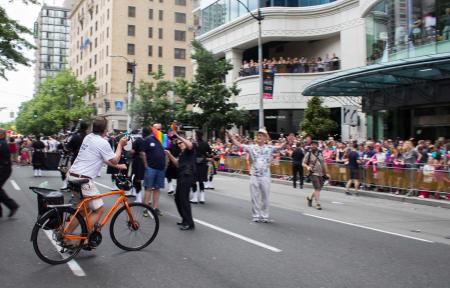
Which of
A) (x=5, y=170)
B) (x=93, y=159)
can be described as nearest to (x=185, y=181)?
(x=93, y=159)

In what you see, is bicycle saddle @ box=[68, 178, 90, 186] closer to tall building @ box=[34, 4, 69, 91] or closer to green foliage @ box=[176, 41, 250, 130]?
green foliage @ box=[176, 41, 250, 130]

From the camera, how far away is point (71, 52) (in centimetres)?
9525

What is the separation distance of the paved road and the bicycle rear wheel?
164 mm

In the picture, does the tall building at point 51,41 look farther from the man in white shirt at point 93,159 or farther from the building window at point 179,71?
the man in white shirt at point 93,159

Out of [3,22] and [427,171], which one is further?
[3,22]

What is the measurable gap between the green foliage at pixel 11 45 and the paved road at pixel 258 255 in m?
16.3

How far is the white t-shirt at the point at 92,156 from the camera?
6270 mm

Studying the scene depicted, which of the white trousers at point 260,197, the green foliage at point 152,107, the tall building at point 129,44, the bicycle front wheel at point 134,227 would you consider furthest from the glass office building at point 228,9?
the bicycle front wheel at point 134,227

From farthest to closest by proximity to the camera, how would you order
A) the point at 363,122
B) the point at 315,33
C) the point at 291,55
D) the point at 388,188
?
1. the point at 291,55
2. the point at 315,33
3. the point at 363,122
4. the point at 388,188

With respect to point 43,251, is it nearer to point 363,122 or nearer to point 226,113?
point 226,113

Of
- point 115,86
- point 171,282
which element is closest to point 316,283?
point 171,282

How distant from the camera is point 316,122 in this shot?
2722cm

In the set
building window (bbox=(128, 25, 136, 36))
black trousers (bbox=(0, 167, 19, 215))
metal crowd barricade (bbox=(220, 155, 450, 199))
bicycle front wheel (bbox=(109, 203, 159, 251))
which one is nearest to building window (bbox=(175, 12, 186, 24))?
building window (bbox=(128, 25, 136, 36))

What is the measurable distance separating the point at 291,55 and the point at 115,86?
123 feet
